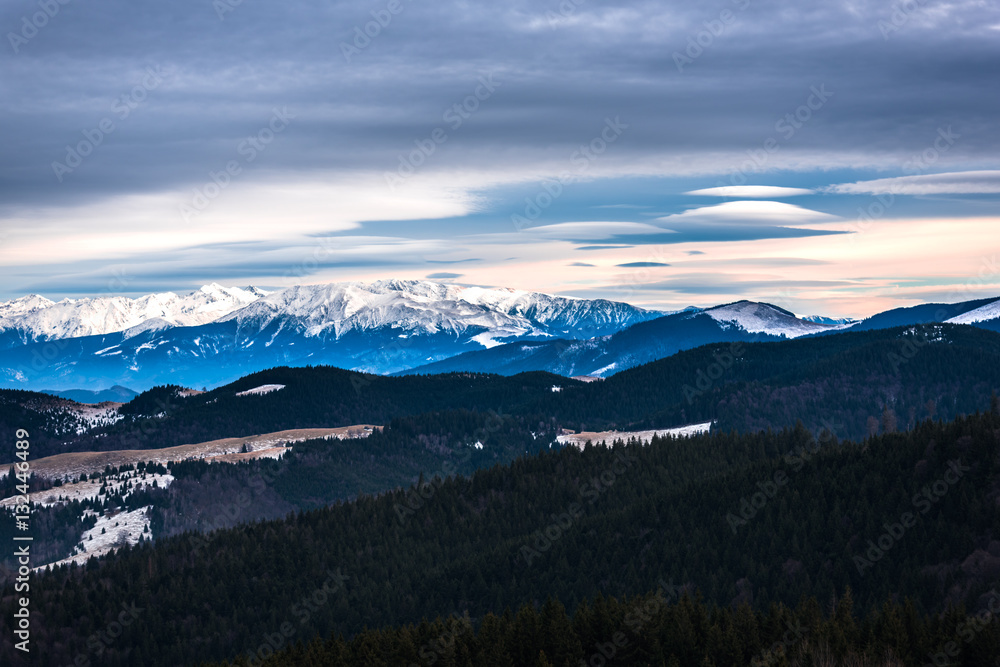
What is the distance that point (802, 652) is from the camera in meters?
106

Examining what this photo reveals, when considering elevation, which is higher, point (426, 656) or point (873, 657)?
point (873, 657)

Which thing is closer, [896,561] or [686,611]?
[686,611]

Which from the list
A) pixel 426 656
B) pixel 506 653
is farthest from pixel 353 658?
pixel 506 653

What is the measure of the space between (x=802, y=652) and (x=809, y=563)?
91.8m

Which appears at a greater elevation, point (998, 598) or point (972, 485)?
point (972, 485)

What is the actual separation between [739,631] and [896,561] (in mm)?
73071

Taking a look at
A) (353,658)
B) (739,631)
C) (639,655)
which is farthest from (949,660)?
(353,658)

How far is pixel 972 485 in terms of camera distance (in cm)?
18562

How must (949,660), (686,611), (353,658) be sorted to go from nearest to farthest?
(949,660), (686,611), (353,658)

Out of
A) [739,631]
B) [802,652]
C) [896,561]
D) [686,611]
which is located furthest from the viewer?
[896,561]

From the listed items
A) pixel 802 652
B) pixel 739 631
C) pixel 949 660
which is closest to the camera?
pixel 949 660

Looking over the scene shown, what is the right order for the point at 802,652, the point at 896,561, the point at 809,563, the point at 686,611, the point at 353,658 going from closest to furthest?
the point at 802,652, the point at 686,611, the point at 353,658, the point at 896,561, the point at 809,563

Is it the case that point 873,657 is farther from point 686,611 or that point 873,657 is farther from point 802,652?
point 686,611

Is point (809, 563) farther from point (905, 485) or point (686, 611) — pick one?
point (686, 611)
